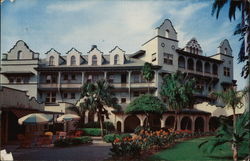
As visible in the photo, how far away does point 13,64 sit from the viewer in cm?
3350

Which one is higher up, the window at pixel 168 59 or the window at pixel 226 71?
the window at pixel 168 59

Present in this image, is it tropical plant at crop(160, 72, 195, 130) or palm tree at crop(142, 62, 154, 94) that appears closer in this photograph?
tropical plant at crop(160, 72, 195, 130)

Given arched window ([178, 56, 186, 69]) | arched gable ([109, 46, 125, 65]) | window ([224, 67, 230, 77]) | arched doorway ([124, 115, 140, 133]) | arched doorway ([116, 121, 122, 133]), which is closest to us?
arched doorway ([116, 121, 122, 133])

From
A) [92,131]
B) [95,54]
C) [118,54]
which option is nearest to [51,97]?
[95,54]

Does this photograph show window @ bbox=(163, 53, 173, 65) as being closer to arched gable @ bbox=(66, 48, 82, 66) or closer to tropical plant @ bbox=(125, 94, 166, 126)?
tropical plant @ bbox=(125, 94, 166, 126)

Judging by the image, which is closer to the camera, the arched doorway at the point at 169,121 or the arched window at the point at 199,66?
the arched doorway at the point at 169,121

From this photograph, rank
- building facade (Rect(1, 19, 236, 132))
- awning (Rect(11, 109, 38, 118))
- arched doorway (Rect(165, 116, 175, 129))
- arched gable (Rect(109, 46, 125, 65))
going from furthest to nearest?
arched gable (Rect(109, 46, 125, 65))
arched doorway (Rect(165, 116, 175, 129))
building facade (Rect(1, 19, 236, 132))
awning (Rect(11, 109, 38, 118))

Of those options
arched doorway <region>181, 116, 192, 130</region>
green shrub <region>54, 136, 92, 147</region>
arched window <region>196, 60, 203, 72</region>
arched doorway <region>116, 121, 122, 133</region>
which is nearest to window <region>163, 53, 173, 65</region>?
arched window <region>196, 60, 203, 72</region>

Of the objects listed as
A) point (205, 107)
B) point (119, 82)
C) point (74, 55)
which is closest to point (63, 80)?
point (74, 55)

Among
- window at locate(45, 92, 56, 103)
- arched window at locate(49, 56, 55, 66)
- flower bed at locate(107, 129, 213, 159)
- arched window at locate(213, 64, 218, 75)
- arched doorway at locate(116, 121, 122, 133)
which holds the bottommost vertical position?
arched doorway at locate(116, 121, 122, 133)

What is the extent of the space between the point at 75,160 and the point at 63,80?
22412 mm

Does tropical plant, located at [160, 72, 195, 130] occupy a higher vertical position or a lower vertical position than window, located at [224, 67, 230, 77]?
lower

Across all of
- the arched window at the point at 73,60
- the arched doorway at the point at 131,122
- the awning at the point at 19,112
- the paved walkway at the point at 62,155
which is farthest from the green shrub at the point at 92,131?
the paved walkway at the point at 62,155

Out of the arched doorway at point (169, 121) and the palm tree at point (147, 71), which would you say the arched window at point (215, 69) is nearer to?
the arched doorway at point (169, 121)
